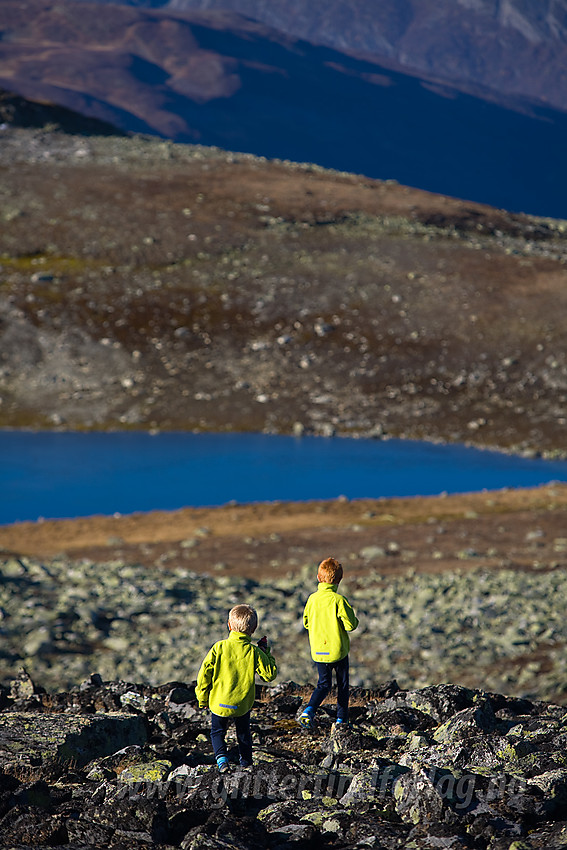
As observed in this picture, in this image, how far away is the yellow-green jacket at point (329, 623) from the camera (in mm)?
10578

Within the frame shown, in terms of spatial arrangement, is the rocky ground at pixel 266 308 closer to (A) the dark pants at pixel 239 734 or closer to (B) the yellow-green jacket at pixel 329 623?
(B) the yellow-green jacket at pixel 329 623

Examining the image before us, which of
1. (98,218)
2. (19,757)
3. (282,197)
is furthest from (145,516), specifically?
(282,197)

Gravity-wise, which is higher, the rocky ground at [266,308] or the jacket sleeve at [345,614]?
the rocky ground at [266,308]

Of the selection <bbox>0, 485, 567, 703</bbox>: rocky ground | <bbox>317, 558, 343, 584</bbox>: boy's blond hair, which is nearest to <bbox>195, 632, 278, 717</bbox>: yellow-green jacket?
<bbox>317, 558, 343, 584</bbox>: boy's blond hair

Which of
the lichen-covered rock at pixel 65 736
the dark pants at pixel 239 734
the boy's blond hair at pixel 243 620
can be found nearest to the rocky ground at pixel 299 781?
the lichen-covered rock at pixel 65 736

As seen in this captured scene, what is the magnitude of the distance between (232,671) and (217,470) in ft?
120

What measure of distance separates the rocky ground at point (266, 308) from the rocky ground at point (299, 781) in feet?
135

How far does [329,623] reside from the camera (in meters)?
10.6

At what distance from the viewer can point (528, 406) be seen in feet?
180

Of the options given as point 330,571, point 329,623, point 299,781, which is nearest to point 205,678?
point 299,781

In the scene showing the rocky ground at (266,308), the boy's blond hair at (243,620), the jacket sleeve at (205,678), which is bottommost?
the jacket sleeve at (205,678)

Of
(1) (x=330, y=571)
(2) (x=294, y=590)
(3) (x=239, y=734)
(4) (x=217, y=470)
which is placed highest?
(4) (x=217, y=470)

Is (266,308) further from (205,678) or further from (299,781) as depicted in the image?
(299,781)

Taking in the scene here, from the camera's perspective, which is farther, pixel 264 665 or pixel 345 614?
pixel 345 614
